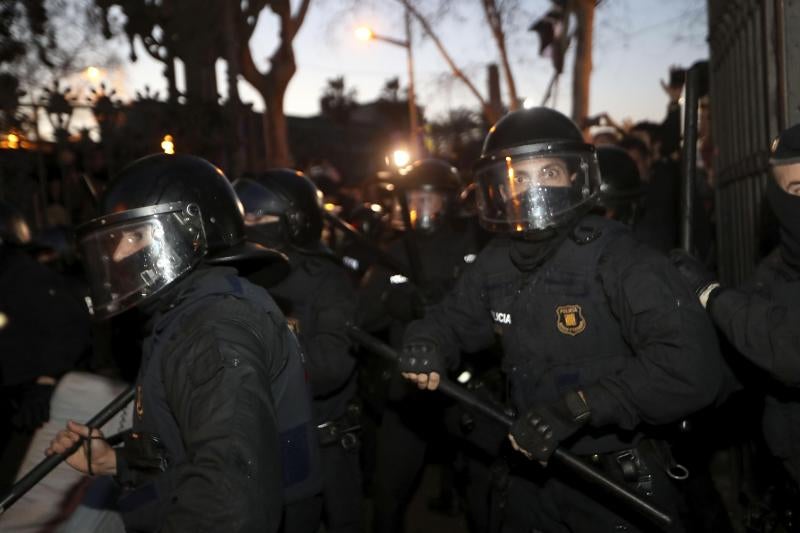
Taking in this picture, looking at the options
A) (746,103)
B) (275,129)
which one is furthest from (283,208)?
(275,129)

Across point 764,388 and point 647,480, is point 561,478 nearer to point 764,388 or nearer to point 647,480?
point 647,480

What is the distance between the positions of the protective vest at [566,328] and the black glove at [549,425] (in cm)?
12

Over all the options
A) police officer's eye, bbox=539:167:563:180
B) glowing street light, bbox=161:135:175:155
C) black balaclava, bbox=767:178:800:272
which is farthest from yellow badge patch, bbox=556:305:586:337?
glowing street light, bbox=161:135:175:155

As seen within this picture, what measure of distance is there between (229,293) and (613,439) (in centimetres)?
153

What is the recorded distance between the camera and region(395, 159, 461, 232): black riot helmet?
5.63 meters

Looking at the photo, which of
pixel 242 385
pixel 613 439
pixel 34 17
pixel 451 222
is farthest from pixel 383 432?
pixel 34 17

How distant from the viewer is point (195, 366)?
6.49ft

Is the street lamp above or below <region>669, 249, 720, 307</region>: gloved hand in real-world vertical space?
above

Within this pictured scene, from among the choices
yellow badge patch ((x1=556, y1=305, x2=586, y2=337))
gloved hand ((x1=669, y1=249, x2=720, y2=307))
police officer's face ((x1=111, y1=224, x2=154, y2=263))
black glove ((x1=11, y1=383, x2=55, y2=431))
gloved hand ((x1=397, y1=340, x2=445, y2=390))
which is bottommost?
black glove ((x1=11, y1=383, x2=55, y2=431))

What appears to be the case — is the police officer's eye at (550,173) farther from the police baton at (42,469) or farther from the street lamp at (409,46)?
the street lamp at (409,46)

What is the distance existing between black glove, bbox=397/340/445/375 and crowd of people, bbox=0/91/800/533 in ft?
0.04

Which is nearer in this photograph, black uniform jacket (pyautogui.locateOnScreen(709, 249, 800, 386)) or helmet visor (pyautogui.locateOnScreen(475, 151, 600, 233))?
black uniform jacket (pyautogui.locateOnScreen(709, 249, 800, 386))

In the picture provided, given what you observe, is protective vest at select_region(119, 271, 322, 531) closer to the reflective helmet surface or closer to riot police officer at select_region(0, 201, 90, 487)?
the reflective helmet surface

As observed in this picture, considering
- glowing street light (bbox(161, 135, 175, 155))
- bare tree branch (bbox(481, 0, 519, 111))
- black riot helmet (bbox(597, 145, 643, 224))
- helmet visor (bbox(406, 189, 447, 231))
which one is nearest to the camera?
black riot helmet (bbox(597, 145, 643, 224))
